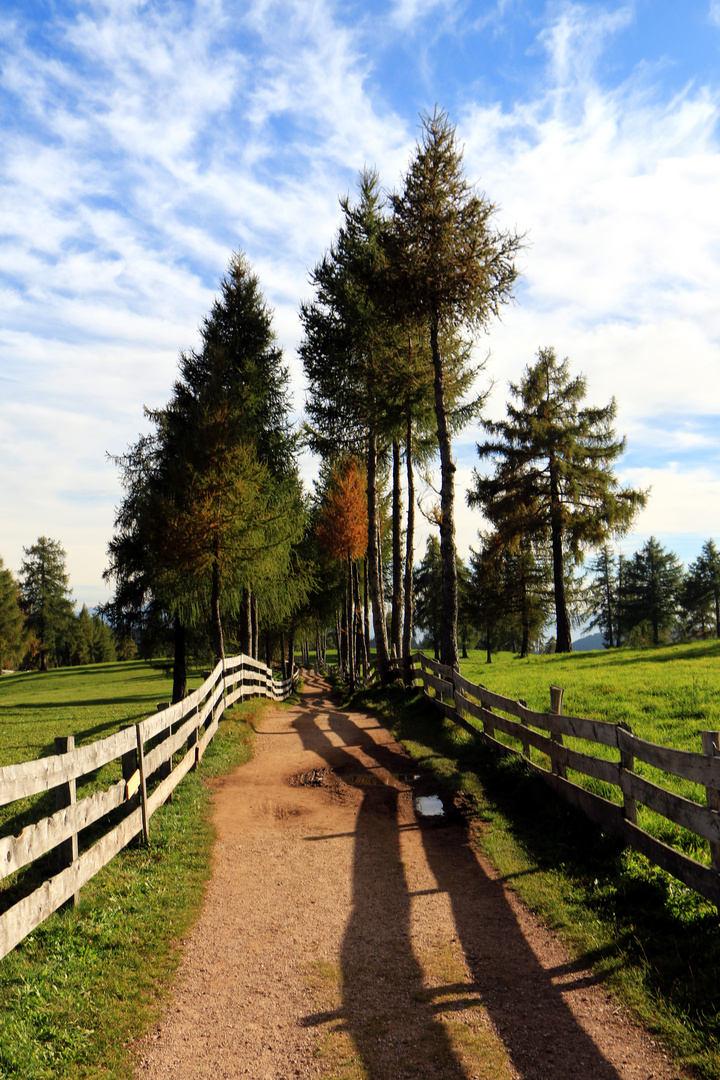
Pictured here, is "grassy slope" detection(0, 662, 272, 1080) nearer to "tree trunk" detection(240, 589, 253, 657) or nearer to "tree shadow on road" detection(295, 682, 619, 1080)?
"tree shadow on road" detection(295, 682, 619, 1080)

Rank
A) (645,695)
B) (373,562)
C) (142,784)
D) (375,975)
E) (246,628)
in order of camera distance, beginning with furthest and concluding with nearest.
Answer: (246,628) < (373,562) < (645,695) < (142,784) < (375,975)

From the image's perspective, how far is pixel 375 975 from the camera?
477cm

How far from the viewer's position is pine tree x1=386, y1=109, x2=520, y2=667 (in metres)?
15.2

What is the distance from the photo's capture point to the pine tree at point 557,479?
96.4 feet

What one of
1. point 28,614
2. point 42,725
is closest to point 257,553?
point 42,725

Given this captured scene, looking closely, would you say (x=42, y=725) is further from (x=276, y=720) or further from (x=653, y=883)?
(x=653, y=883)

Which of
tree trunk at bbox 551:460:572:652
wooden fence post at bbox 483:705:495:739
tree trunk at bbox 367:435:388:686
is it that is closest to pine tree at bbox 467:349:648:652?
tree trunk at bbox 551:460:572:652

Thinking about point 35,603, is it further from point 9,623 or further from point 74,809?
point 74,809

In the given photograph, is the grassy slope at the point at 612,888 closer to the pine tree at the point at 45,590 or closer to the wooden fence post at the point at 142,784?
the wooden fence post at the point at 142,784

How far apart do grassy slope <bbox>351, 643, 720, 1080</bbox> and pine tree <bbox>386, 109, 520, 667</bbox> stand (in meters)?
4.77

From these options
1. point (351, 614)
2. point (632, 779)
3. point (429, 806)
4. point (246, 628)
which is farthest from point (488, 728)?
point (351, 614)

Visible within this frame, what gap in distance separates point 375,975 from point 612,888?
2.31m

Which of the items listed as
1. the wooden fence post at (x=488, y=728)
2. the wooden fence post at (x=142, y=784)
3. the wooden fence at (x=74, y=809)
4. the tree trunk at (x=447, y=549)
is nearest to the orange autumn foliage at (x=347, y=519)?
the tree trunk at (x=447, y=549)

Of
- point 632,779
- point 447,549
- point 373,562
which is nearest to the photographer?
point 632,779
